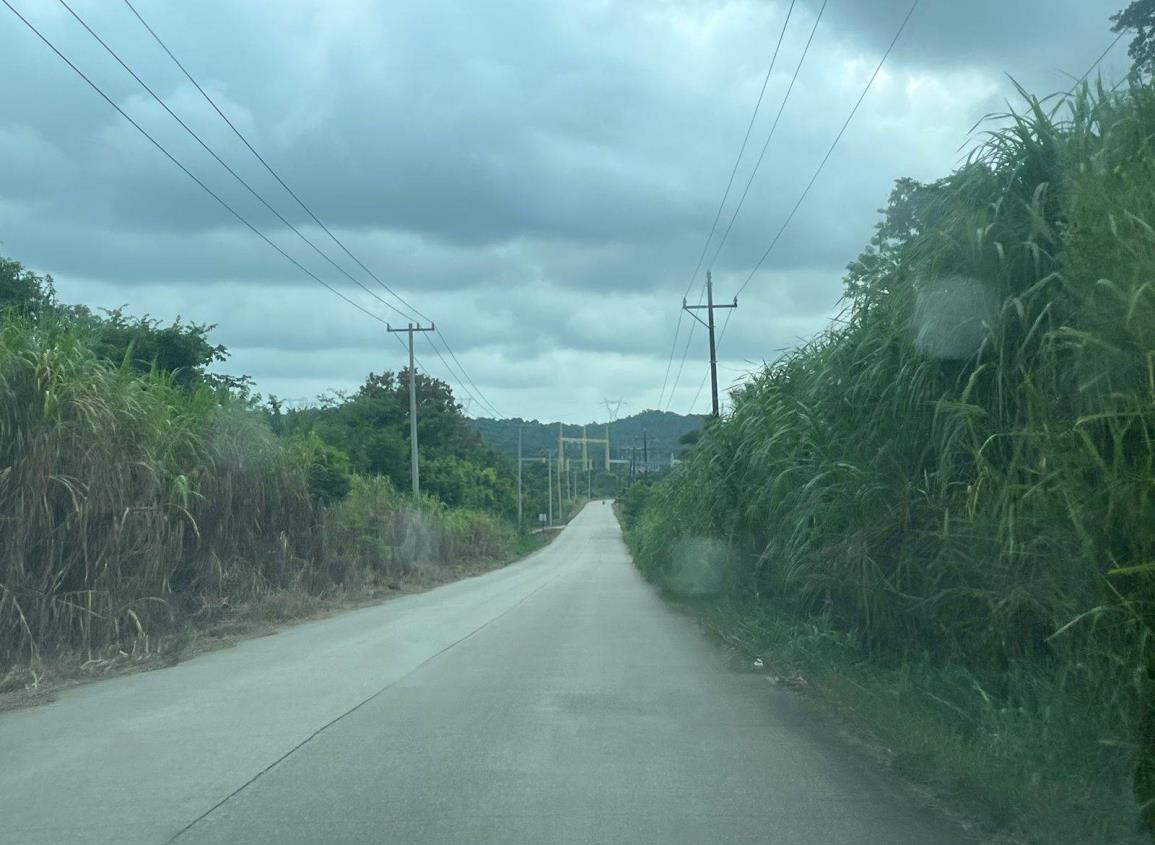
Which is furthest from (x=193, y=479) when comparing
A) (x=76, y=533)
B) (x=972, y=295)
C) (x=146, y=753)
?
(x=972, y=295)

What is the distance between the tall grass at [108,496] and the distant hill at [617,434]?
163 feet

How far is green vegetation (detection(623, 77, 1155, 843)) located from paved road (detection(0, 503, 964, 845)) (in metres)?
0.92

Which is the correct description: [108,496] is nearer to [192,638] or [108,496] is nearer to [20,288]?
[192,638]

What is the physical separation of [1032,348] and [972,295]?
0.77 meters

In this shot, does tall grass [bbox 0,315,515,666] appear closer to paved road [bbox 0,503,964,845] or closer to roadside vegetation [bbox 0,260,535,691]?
roadside vegetation [bbox 0,260,535,691]

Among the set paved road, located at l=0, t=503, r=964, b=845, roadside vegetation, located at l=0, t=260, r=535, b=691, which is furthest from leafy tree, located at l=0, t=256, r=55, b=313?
paved road, located at l=0, t=503, r=964, b=845

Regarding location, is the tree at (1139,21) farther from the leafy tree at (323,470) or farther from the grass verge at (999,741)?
the leafy tree at (323,470)

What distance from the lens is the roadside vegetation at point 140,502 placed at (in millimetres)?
15148

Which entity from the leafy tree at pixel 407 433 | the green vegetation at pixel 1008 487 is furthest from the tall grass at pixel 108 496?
the leafy tree at pixel 407 433

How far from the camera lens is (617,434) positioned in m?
178

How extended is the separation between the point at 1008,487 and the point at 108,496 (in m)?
12.3

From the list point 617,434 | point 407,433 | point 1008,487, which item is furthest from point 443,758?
point 617,434

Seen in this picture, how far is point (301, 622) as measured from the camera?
23.1 meters

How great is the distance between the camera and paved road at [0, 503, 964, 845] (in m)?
A: 7.02
